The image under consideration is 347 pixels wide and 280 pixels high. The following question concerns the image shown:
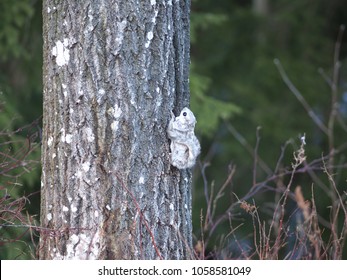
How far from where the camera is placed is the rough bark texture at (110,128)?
11.3 ft

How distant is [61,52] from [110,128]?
504 millimetres

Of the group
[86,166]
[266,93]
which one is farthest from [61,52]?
[266,93]

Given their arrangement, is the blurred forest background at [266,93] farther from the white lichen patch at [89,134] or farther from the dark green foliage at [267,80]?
the white lichen patch at [89,134]

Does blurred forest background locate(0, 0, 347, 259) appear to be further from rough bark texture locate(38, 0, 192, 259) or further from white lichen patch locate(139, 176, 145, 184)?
white lichen patch locate(139, 176, 145, 184)

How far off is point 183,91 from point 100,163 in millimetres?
634

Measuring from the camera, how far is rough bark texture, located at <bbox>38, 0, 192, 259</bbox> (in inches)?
136

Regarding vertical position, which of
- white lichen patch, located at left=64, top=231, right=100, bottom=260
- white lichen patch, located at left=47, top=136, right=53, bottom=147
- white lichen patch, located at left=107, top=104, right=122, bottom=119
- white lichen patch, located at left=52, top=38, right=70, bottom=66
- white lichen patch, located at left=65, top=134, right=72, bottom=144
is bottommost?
white lichen patch, located at left=64, top=231, right=100, bottom=260

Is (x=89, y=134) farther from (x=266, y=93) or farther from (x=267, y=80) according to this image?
(x=266, y=93)

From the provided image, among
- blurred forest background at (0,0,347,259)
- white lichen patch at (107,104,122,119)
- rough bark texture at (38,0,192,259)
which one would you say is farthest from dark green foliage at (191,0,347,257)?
white lichen patch at (107,104,122,119)

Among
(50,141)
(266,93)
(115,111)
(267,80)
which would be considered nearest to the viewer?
(115,111)

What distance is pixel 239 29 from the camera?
11070mm

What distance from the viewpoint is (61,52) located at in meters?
3.52
